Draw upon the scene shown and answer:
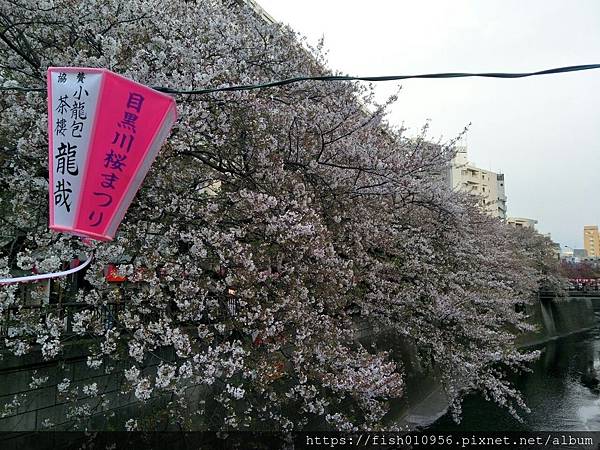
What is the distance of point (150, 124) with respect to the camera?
4164 millimetres

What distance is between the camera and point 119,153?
412 centimetres

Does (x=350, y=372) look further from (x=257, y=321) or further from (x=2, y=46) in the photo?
(x=2, y=46)

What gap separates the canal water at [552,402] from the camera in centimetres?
1484

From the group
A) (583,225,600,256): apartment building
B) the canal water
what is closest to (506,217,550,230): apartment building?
the canal water

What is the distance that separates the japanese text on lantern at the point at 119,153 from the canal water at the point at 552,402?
1302 cm

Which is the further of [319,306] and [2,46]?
[319,306]

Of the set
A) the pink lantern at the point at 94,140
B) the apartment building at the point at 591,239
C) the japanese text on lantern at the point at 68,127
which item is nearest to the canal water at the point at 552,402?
the pink lantern at the point at 94,140

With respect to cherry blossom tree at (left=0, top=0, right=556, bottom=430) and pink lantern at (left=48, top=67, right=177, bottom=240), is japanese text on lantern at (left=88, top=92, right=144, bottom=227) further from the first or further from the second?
cherry blossom tree at (left=0, top=0, right=556, bottom=430)

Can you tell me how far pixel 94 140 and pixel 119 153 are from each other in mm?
241

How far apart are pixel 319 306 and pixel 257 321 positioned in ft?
4.19

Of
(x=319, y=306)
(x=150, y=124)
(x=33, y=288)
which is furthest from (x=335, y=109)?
(x=33, y=288)

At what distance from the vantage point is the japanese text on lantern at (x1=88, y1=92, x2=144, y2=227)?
13.4 feet

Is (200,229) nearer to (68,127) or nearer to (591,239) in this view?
(68,127)

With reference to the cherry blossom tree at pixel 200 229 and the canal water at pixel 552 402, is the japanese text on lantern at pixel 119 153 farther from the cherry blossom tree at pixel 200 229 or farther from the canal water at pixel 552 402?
the canal water at pixel 552 402
